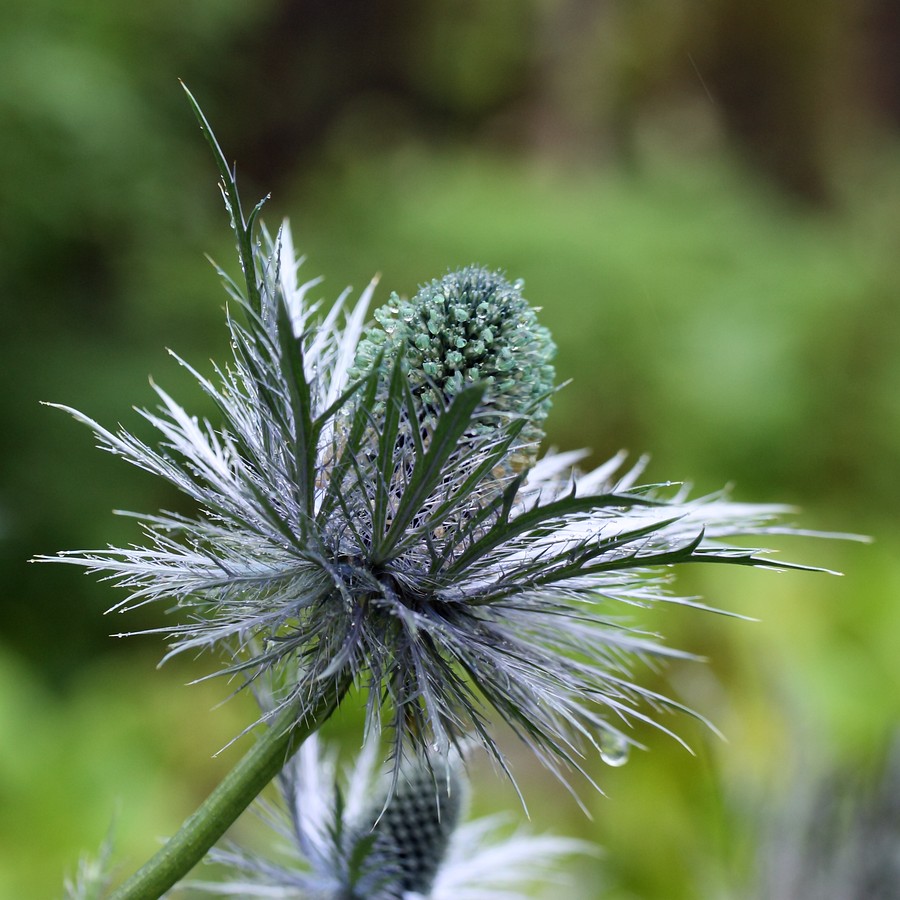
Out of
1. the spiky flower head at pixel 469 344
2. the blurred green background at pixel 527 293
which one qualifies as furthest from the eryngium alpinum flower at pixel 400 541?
the blurred green background at pixel 527 293

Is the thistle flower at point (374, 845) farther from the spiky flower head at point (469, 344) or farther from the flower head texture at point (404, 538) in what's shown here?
the spiky flower head at point (469, 344)

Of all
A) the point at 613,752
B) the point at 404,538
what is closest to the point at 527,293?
the point at 613,752

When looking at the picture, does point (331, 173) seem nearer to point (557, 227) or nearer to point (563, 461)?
point (557, 227)

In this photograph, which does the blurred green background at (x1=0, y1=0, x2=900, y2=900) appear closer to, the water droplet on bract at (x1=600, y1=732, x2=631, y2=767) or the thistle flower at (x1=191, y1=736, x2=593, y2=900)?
the thistle flower at (x1=191, y1=736, x2=593, y2=900)

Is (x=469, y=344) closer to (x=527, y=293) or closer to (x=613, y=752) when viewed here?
(x=613, y=752)

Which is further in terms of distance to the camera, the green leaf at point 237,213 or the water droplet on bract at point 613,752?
the water droplet on bract at point 613,752

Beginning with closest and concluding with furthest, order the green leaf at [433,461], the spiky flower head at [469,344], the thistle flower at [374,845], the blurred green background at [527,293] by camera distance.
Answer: the green leaf at [433,461], the spiky flower head at [469,344], the thistle flower at [374,845], the blurred green background at [527,293]
